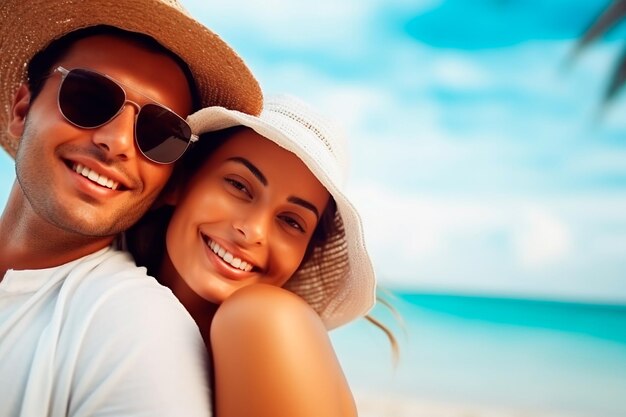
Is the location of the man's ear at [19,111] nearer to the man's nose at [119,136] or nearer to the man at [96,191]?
the man at [96,191]

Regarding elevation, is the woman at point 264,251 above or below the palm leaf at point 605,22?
below

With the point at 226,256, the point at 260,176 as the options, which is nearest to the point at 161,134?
the point at 260,176

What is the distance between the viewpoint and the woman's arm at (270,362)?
163 centimetres

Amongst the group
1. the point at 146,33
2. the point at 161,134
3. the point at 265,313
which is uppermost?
the point at 146,33

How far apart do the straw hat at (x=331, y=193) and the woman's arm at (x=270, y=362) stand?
650mm

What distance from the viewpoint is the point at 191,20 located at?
2338 millimetres

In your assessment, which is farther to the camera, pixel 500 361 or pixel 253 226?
pixel 500 361

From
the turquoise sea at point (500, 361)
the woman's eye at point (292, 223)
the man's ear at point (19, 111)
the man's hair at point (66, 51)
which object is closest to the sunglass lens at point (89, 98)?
the man's hair at point (66, 51)

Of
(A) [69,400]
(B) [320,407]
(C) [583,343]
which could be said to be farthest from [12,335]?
(C) [583,343]

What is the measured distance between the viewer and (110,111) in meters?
2.21

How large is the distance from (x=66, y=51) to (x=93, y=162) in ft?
2.01

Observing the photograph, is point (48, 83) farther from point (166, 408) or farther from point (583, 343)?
point (583, 343)

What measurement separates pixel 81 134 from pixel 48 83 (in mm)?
352

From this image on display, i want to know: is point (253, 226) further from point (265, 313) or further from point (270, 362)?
point (270, 362)
